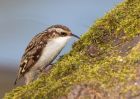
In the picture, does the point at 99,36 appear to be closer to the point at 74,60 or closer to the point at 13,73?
the point at 74,60

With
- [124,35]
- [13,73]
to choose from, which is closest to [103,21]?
[124,35]

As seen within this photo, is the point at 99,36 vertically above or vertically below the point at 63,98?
above

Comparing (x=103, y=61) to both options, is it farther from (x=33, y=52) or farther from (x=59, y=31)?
(x=33, y=52)

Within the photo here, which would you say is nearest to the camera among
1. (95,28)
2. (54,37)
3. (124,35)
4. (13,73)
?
(124,35)

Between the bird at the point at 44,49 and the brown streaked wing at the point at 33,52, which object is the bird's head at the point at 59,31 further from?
the brown streaked wing at the point at 33,52

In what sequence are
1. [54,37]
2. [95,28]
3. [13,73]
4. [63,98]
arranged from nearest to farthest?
[63,98] → [95,28] → [54,37] → [13,73]

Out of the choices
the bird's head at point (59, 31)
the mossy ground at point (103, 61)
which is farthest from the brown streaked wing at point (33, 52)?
the mossy ground at point (103, 61)

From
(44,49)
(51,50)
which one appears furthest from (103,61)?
(44,49)
